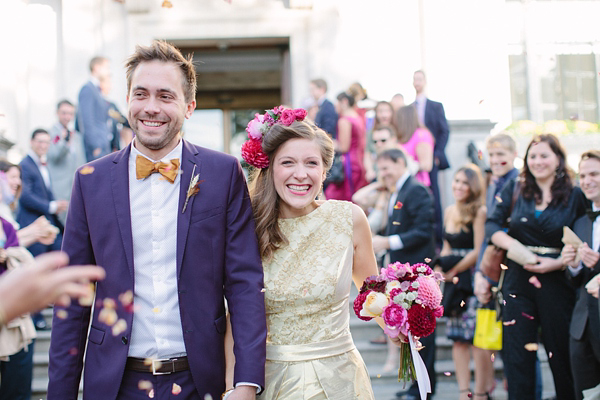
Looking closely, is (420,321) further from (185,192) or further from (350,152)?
(350,152)

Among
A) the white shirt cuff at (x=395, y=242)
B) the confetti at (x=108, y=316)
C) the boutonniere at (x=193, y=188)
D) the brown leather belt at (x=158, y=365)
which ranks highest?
the boutonniere at (x=193, y=188)

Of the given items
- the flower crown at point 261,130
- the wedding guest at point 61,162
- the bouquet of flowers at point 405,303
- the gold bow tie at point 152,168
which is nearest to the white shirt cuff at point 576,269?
the bouquet of flowers at point 405,303

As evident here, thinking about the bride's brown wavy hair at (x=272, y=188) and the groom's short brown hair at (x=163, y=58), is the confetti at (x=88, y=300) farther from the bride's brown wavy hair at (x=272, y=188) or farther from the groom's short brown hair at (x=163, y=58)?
the groom's short brown hair at (x=163, y=58)

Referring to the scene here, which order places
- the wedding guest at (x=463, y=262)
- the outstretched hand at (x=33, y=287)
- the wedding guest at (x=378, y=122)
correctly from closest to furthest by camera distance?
1. the outstretched hand at (x=33, y=287)
2. the wedding guest at (x=463, y=262)
3. the wedding guest at (x=378, y=122)

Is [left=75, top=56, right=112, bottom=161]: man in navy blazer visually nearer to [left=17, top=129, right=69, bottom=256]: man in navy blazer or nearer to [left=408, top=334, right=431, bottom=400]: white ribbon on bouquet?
[left=17, top=129, right=69, bottom=256]: man in navy blazer

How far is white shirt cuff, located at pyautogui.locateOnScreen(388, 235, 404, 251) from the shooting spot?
5.55m

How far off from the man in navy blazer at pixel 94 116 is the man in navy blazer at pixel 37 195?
476mm

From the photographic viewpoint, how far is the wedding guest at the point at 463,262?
5730mm

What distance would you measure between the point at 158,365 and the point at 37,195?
4.94m

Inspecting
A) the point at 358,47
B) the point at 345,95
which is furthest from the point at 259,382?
the point at 358,47

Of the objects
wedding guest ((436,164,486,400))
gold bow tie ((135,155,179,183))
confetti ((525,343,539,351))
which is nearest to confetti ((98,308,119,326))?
gold bow tie ((135,155,179,183))

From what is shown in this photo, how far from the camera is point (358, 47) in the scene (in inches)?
421

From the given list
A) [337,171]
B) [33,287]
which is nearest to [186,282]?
[33,287]

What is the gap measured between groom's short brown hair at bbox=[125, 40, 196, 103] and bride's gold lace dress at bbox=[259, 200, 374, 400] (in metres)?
0.81
